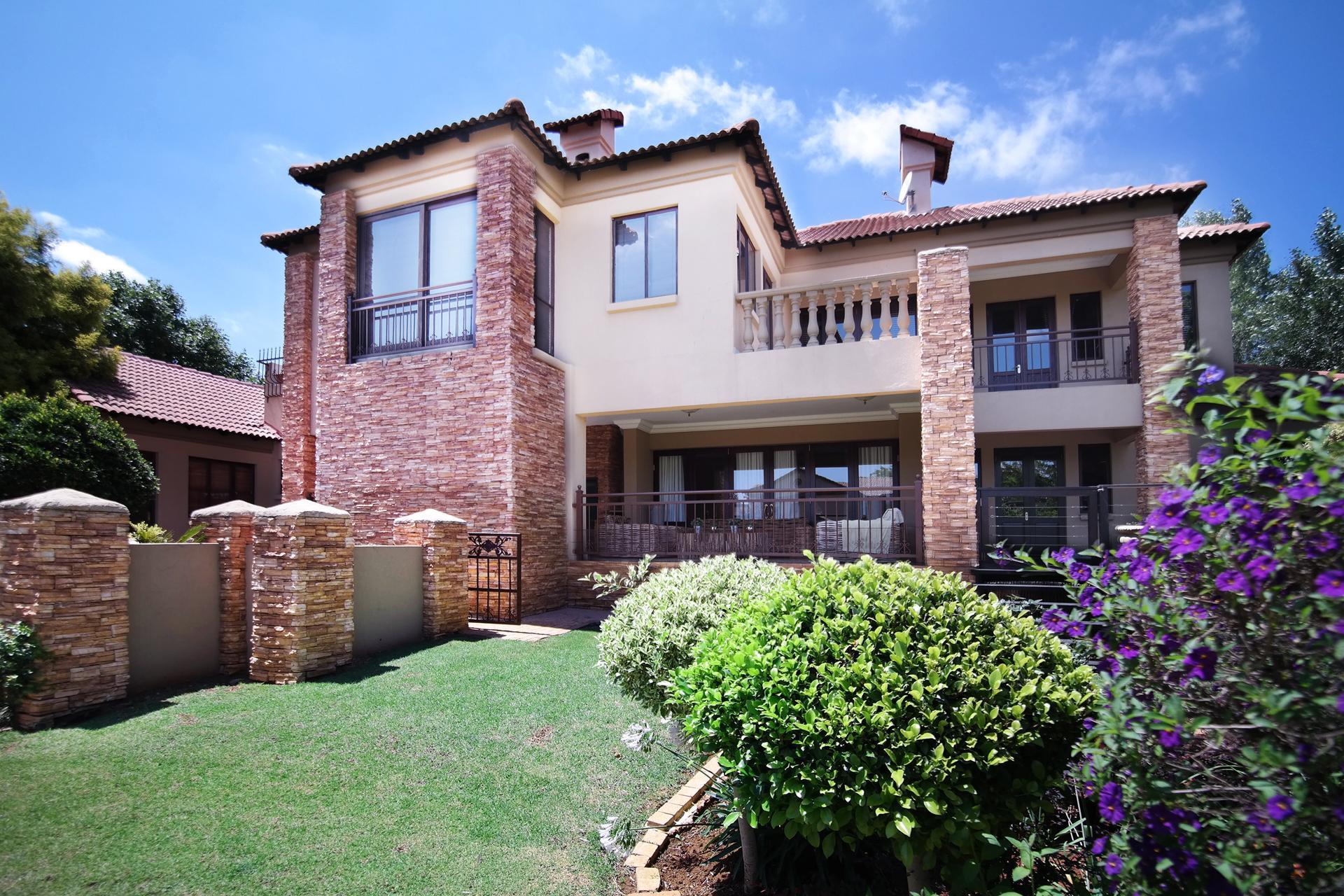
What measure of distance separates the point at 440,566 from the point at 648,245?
6720 mm

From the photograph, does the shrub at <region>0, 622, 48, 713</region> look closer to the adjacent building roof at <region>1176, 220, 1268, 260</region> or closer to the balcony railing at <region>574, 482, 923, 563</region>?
the balcony railing at <region>574, 482, 923, 563</region>

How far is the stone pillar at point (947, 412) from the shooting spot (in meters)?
8.82

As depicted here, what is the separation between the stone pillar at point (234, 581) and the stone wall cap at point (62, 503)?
109cm

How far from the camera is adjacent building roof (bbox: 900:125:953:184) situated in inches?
587

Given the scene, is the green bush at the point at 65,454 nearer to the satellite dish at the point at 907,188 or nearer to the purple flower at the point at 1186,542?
the purple flower at the point at 1186,542

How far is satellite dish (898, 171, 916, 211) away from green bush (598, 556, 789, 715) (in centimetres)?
1423

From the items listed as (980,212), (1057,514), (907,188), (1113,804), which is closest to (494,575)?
(1113,804)

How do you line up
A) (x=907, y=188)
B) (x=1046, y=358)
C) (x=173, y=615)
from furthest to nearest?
(x=907, y=188) < (x=1046, y=358) < (x=173, y=615)

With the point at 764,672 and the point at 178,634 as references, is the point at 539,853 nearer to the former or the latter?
the point at 764,672

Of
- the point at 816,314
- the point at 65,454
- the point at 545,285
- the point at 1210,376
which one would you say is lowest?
the point at 1210,376

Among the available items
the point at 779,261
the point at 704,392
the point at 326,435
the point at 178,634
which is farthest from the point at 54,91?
the point at 779,261

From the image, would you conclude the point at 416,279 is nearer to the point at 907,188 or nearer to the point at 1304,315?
the point at 907,188

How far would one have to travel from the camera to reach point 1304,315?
22.7 m

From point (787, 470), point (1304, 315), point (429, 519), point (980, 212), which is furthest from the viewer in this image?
point (1304, 315)
